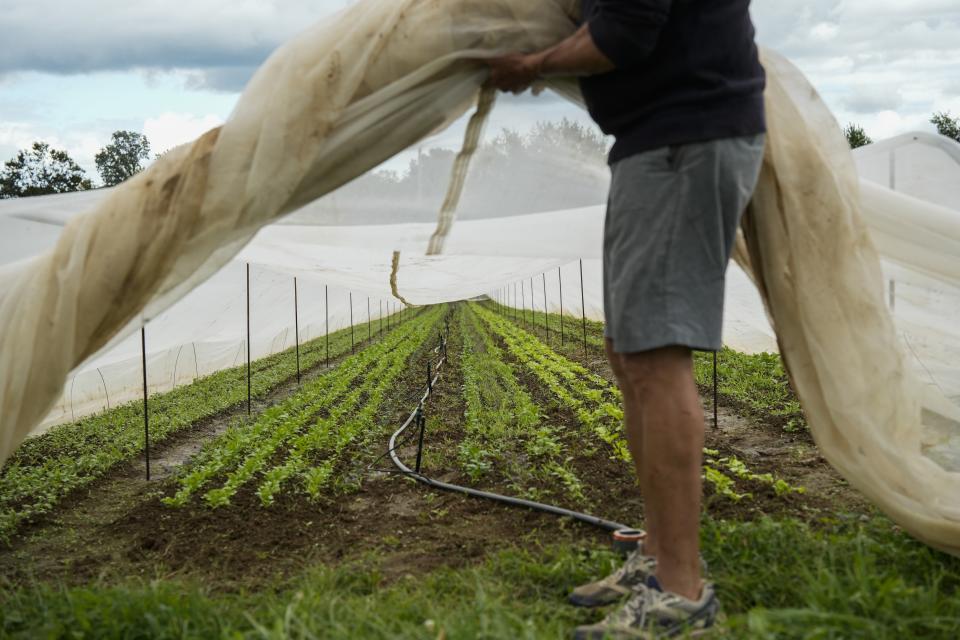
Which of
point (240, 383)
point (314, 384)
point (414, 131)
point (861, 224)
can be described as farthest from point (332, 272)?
point (861, 224)

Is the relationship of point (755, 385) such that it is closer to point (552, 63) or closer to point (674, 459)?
point (674, 459)

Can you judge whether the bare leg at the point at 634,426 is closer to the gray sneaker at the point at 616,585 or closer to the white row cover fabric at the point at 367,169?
the gray sneaker at the point at 616,585

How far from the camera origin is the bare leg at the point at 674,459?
1.82 m

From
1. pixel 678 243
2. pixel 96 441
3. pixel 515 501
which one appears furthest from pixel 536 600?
pixel 96 441

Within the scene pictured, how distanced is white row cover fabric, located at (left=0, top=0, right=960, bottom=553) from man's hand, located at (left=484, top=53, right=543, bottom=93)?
0.04m

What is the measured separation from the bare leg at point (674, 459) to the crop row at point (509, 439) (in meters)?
1.61

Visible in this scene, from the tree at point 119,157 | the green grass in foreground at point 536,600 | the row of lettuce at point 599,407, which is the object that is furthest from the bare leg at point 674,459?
the tree at point 119,157

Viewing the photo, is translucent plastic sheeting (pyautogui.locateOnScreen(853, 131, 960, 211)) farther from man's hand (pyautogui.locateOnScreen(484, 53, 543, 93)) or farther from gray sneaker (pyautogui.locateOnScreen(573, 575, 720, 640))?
gray sneaker (pyautogui.locateOnScreen(573, 575, 720, 640))

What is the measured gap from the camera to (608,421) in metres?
5.61

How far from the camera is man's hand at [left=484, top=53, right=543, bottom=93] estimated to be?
6.73ft

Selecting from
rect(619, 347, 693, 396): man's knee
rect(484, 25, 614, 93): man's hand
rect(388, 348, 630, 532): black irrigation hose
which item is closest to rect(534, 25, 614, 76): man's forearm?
rect(484, 25, 614, 93): man's hand

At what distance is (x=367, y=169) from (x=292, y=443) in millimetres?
3753

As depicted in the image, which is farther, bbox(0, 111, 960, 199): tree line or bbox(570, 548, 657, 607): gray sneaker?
bbox(0, 111, 960, 199): tree line

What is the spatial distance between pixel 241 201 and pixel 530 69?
848 millimetres
